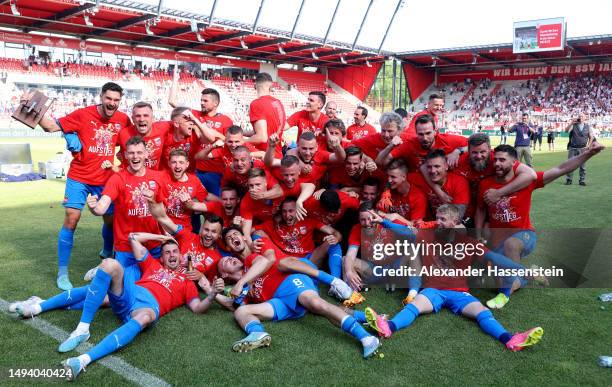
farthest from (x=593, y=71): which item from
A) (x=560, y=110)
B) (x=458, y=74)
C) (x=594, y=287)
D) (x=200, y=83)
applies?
(x=594, y=287)

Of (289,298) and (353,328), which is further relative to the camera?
(289,298)

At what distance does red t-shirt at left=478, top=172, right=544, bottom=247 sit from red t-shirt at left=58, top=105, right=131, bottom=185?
4.28 m

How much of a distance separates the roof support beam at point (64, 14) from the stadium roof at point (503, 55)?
96.0ft

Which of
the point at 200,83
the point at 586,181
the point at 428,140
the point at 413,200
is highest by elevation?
the point at 200,83

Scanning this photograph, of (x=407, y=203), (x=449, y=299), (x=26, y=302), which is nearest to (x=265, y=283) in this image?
(x=449, y=299)

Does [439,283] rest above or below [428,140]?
below

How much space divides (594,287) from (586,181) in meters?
9.43

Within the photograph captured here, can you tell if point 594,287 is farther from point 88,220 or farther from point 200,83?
point 200,83

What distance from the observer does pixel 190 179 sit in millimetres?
5426

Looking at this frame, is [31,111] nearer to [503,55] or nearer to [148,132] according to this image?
[148,132]

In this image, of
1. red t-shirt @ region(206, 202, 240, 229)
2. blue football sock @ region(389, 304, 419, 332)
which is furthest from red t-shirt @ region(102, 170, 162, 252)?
blue football sock @ region(389, 304, 419, 332)

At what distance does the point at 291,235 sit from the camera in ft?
17.0

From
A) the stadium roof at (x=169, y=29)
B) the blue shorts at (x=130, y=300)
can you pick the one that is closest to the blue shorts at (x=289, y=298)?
the blue shorts at (x=130, y=300)

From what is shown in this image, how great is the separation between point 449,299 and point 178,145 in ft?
12.3
